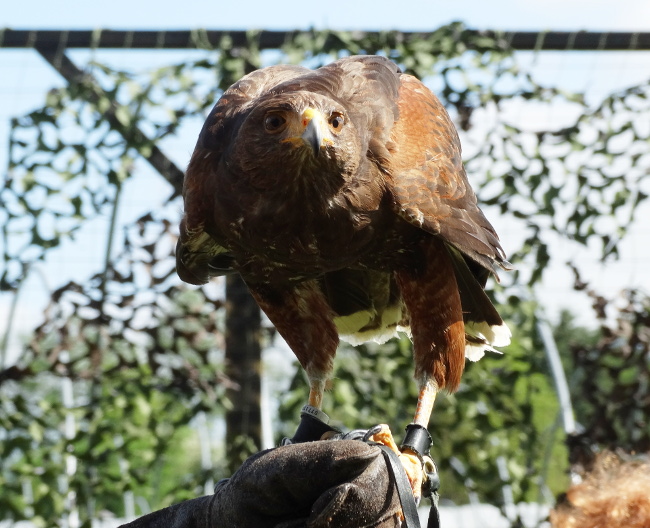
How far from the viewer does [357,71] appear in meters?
2.81

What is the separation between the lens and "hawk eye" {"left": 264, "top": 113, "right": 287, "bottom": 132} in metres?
2.39

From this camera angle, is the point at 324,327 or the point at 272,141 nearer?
the point at 272,141

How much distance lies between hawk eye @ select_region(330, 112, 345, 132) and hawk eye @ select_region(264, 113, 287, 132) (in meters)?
0.14

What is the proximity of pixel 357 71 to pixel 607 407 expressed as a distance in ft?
9.09

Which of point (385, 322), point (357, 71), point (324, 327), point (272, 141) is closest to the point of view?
point (272, 141)

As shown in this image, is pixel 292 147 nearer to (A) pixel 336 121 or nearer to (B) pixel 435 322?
(A) pixel 336 121

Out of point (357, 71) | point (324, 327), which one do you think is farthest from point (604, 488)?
point (357, 71)

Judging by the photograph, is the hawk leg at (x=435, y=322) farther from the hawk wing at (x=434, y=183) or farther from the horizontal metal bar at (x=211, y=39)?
the horizontal metal bar at (x=211, y=39)

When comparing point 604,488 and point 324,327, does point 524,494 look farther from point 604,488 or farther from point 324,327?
point 604,488

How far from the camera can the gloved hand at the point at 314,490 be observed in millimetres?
1914

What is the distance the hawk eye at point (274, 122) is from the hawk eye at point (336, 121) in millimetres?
141

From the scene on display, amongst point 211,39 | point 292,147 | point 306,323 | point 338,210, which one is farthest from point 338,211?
point 211,39

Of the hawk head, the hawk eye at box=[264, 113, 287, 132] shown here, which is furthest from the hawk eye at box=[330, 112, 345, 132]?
the hawk eye at box=[264, 113, 287, 132]

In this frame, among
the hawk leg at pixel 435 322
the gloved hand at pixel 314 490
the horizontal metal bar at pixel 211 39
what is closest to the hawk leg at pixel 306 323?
the hawk leg at pixel 435 322
